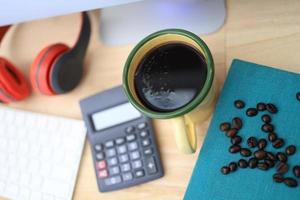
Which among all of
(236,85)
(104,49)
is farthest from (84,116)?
(236,85)

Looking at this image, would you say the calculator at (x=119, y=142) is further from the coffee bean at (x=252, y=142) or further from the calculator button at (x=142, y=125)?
the coffee bean at (x=252, y=142)

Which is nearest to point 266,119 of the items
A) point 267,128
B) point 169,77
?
point 267,128

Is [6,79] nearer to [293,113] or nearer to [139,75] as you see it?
[139,75]

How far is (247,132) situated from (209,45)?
122mm

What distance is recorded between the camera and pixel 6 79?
561 millimetres

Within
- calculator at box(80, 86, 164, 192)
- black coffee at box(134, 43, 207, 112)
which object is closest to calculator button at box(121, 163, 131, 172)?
calculator at box(80, 86, 164, 192)

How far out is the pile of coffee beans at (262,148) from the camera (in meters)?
0.46

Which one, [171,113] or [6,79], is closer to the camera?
[171,113]

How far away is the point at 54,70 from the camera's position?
0.55 meters

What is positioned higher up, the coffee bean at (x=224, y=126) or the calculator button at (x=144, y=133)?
the coffee bean at (x=224, y=126)

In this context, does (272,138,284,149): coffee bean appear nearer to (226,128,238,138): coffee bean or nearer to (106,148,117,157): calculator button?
(226,128,238,138): coffee bean

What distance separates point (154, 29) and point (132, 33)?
1.2 inches

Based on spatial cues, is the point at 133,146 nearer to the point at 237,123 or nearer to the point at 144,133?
the point at 144,133

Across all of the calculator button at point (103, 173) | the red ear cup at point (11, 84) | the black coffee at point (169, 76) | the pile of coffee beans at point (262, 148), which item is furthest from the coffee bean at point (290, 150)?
the red ear cup at point (11, 84)
